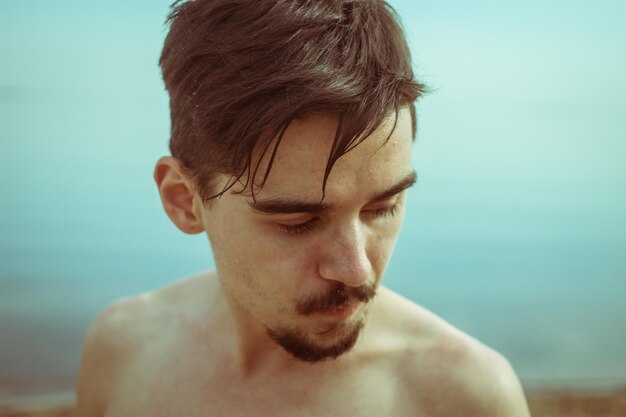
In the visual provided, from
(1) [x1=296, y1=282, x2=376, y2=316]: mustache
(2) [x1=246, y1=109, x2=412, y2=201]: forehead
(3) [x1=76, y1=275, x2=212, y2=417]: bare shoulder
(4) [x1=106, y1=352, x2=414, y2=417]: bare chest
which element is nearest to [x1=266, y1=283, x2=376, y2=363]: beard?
(1) [x1=296, y1=282, x2=376, y2=316]: mustache

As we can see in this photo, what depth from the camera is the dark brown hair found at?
3.78 ft

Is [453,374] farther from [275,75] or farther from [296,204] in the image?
[275,75]

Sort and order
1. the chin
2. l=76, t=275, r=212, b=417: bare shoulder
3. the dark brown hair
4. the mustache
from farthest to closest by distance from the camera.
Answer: l=76, t=275, r=212, b=417: bare shoulder < the chin < the mustache < the dark brown hair

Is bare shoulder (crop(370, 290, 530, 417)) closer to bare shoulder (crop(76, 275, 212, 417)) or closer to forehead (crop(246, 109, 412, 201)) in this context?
forehead (crop(246, 109, 412, 201))

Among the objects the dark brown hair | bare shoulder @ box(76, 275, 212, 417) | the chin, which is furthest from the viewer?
bare shoulder @ box(76, 275, 212, 417)

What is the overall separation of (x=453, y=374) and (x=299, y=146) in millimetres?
614

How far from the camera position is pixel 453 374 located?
1.43 m

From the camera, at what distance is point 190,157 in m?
1.38

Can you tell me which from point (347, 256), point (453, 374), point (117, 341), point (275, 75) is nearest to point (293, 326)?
point (347, 256)

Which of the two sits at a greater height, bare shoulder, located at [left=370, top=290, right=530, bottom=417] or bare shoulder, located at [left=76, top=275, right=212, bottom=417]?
bare shoulder, located at [left=370, top=290, right=530, bottom=417]

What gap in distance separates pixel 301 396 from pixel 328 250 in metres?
0.45

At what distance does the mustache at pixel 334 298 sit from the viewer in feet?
4.14

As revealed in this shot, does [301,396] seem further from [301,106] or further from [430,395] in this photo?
[301,106]

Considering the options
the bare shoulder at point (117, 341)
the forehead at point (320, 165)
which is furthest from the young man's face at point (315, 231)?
the bare shoulder at point (117, 341)
